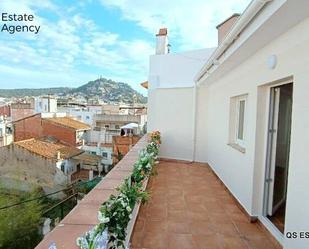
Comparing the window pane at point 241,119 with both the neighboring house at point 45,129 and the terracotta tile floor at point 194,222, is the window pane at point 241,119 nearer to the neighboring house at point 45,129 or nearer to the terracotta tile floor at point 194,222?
the terracotta tile floor at point 194,222

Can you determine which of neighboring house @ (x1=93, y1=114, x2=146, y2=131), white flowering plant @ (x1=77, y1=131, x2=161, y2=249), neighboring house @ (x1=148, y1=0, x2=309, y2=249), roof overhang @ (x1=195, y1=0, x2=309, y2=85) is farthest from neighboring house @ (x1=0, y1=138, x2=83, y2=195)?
white flowering plant @ (x1=77, y1=131, x2=161, y2=249)

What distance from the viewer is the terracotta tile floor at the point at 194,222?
358 cm

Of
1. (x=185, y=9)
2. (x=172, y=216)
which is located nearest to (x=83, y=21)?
(x=185, y=9)

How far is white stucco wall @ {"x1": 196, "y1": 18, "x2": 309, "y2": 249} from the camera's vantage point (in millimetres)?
2722

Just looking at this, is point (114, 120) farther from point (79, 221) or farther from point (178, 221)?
point (79, 221)

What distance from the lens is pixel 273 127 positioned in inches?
160

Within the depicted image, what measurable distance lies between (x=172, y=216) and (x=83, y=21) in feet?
23.4

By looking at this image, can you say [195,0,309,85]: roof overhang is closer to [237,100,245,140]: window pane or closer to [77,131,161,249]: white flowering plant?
[237,100,245,140]: window pane

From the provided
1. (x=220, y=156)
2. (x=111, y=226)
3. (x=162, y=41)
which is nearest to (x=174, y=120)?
(x=220, y=156)

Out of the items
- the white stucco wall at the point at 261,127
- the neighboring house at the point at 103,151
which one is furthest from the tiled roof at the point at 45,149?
the white stucco wall at the point at 261,127

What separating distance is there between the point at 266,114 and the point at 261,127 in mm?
211

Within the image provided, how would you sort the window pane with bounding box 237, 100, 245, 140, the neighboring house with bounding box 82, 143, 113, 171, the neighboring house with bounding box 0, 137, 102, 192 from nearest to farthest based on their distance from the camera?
the window pane with bounding box 237, 100, 245, 140 → the neighboring house with bounding box 0, 137, 102, 192 → the neighboring house with bounding box 82, 143, 113, 171

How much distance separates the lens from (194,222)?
4.25m

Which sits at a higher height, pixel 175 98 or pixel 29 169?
pixel 175 98
